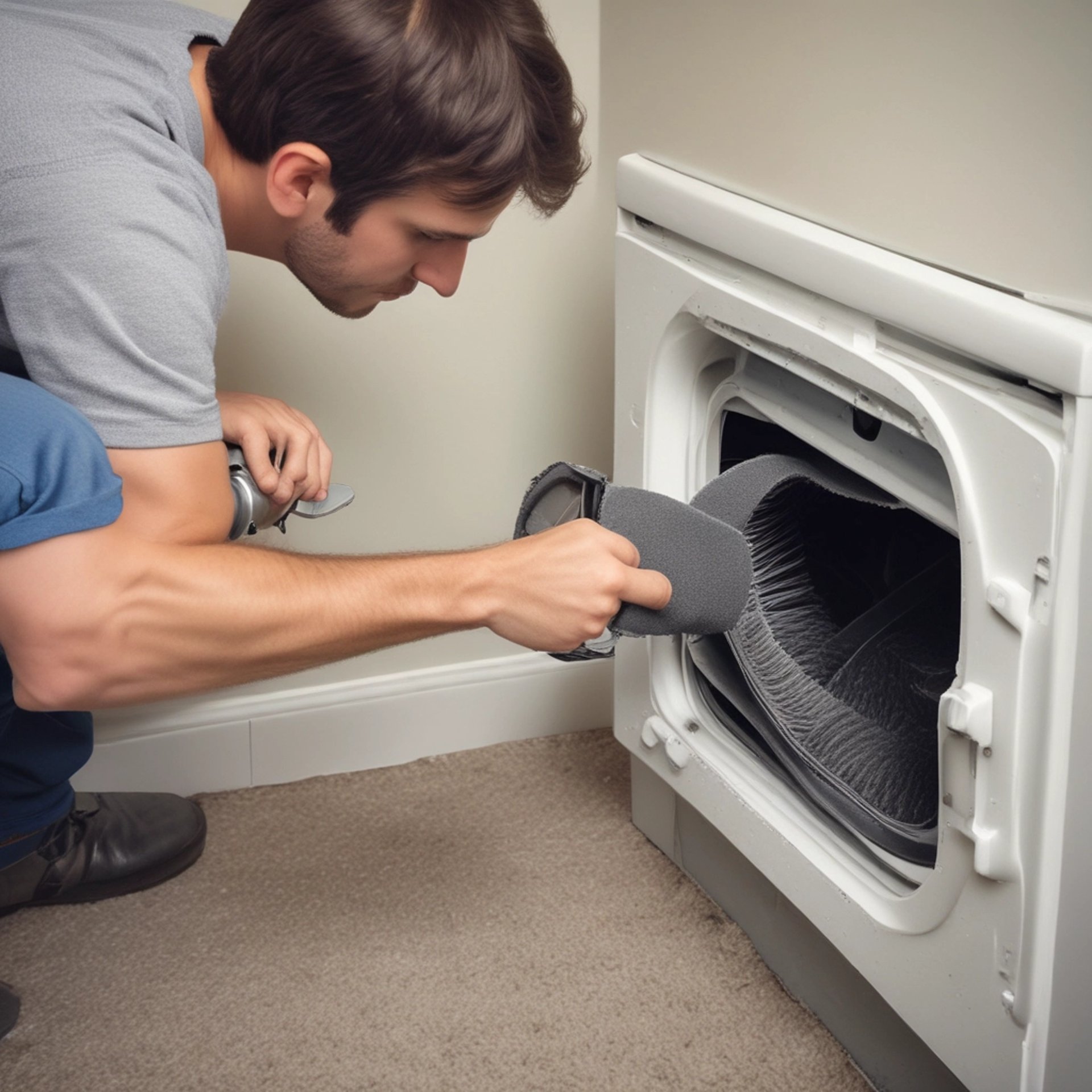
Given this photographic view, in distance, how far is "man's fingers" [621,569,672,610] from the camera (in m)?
0.81

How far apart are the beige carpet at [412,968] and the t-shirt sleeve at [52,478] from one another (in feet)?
1.72

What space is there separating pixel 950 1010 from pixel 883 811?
0.50 ft

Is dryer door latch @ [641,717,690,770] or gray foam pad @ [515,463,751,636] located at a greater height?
gray foam pad @ [515,463,751,636]

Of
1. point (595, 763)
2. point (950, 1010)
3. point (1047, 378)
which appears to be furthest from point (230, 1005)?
point (1047, 378)

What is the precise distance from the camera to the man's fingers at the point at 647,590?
0.81 metres

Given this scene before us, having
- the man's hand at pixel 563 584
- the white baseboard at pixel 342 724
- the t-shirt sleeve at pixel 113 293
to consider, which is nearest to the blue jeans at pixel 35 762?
the white baseboard at pixel 342 724

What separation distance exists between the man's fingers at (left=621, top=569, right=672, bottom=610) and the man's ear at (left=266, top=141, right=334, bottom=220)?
0.36 m

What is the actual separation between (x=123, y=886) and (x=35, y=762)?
0.62ft

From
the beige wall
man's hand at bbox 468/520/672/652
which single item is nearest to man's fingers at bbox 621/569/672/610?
man's hand at bbox 468/520/672/652

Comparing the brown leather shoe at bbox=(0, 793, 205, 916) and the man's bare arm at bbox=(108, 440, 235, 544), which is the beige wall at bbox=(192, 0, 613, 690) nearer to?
the brown leather shoe at bbox=(0, 793, 205, 916)

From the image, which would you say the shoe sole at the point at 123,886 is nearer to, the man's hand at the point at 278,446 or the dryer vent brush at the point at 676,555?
Result: the man's hand at the point at 278,446

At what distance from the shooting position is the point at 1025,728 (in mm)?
670

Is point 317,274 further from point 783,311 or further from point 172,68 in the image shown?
point 783,311

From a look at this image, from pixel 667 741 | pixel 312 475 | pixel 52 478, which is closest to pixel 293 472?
pixel 312 475
